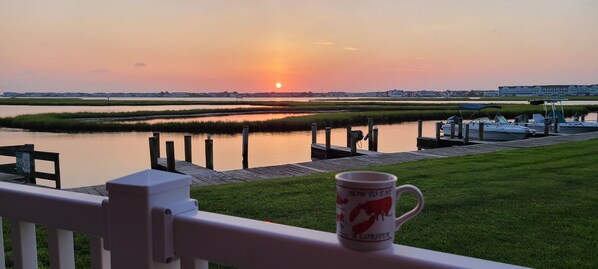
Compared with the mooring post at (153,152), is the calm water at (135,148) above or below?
below

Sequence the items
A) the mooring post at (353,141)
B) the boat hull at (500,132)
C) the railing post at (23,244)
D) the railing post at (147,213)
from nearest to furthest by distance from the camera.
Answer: the railing post at (147,213) < the railing post at (23,244) < the mooring post at (353,141) < the boat hull at (500,132)

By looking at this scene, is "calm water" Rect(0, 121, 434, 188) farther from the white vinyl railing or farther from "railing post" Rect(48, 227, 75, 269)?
the white vinyl railing

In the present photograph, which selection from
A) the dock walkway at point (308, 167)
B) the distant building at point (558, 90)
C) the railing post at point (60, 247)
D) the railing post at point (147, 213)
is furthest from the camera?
the distant building at point (558, 90)

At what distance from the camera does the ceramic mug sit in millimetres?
1076

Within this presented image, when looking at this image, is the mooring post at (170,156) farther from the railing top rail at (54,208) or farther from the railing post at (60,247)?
the railing post at (60,247)

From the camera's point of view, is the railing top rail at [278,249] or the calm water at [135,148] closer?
the railing top rail at [278,249]

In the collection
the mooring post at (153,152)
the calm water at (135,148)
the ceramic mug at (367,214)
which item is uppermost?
the ceramic mug at (367,214)

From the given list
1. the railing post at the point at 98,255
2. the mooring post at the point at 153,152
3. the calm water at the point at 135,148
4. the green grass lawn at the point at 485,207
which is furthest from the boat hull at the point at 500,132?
the railing post at the point at 98,255

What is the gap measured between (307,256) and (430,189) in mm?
6462

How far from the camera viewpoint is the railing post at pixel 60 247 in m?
1.72

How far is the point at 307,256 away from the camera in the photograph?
3.77 feet

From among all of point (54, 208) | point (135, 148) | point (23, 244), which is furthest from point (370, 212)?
point (135, 148)

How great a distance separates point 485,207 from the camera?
602 cm

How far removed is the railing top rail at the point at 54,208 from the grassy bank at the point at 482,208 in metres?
2.72
